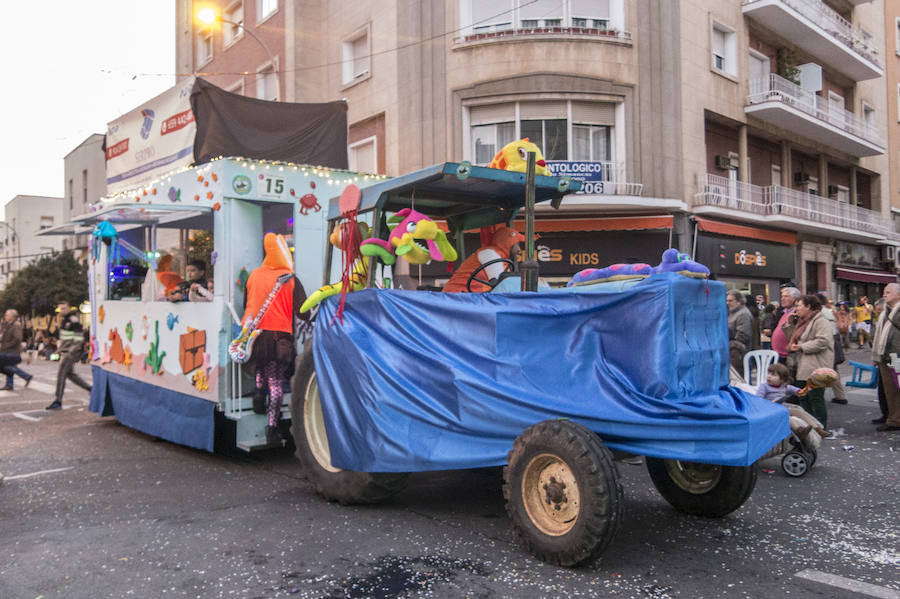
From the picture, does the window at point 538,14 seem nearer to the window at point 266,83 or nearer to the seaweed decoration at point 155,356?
the window at point 266,83

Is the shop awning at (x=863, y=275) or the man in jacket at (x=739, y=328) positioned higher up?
the shop awning at (x=863, y=275)

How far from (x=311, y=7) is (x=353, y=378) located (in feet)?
66.2

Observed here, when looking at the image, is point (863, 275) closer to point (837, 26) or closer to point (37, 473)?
point (837, 26)

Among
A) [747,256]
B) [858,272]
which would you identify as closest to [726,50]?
[747,256]

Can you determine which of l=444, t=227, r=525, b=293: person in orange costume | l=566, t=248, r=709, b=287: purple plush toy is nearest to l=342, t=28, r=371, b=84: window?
l=444, t=227, r=525, b=293: person in orange costume

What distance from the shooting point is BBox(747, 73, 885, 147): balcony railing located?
2170 centimetres

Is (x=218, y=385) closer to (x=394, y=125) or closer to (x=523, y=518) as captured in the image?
(x=523, y=518)

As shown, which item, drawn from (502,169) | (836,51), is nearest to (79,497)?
(502,169)

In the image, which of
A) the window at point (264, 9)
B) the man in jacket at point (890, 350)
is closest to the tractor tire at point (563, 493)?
the man in jacket at point (890, 350)

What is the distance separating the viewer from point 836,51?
2473 cm

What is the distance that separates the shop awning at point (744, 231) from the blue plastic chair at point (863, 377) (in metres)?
10.8

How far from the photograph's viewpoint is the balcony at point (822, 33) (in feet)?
70.9

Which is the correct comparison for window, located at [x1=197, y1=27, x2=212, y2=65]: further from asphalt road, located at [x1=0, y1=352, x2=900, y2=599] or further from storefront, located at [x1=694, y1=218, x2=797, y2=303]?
asphalt road, located at [x1=0, y1=352, x2=900, y2=599]

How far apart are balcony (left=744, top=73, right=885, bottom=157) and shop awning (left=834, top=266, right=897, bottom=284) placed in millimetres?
4567
